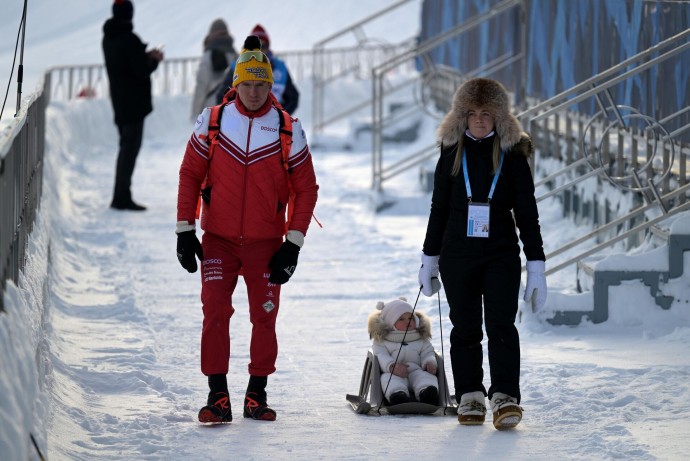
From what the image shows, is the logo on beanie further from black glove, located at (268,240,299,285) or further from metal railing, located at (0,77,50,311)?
metal railing, located at (0,77,50,311)

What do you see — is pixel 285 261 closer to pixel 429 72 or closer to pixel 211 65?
pixel 211 65

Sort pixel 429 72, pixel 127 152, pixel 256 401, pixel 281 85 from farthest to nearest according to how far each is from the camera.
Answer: pixel 429 72, pixel 127 152, pixel 281 85, pixel 256 401

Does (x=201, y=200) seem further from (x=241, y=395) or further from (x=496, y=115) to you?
(x=496, y=115)

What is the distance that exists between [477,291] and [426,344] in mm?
489

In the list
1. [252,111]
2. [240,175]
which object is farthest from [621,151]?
[240,175]

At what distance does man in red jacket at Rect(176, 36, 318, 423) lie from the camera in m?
5.79

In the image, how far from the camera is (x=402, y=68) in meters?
34.1

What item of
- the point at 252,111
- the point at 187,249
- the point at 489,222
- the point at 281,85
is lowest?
the point at 187,249

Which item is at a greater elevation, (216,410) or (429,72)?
(429,72)

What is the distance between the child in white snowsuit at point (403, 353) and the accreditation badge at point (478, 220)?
61 cm

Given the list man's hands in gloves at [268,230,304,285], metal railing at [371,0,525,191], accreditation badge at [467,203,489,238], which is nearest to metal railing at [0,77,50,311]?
man's hands in gloves at [268,230,304,285]

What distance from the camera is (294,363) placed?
727 centimetres

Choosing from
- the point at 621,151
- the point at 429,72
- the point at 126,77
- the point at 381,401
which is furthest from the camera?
the point at 429,72

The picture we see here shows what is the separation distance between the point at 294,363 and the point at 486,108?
2.18 metres
